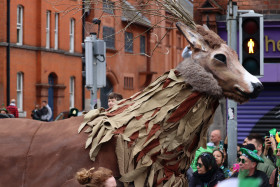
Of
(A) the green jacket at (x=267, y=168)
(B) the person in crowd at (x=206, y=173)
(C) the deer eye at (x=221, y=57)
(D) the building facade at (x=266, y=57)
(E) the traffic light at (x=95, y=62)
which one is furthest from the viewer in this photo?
(D) the building facade at (x=266, y=57)

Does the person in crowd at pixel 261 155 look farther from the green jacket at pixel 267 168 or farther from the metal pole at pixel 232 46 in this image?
the metal pole at pixel 232 46

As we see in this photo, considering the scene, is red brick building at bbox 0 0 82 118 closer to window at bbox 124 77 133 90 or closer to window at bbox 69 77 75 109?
window at bbox 69 77 75 109

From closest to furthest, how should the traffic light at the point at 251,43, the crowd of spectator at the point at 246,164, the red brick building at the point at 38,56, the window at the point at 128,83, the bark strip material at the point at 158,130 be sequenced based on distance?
the bark strip material at the point at 158,130 → the crowd of spectator at the point at 246,164 → the traffic light at the point at 251,43 → the red brick building at the point at 38,56 → the window at the point at 128,83

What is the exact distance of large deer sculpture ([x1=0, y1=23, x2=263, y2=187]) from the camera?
8.05 m

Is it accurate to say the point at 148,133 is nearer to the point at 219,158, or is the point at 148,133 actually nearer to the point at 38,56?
the point at 219,158

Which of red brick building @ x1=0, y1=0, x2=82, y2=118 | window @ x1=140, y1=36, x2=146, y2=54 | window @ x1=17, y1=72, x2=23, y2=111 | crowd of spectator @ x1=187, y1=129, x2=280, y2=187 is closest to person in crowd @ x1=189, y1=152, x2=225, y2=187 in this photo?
crowd of spectator @ x1=187, y1=129, x2=280, y2=187

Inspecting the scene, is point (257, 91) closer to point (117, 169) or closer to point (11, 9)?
point (117, 169)

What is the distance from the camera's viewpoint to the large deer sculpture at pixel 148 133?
8047mm

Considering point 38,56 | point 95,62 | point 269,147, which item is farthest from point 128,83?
point 269,147

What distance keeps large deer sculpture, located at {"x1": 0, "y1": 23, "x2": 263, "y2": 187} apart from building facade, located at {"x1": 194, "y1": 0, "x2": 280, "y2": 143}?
964cm

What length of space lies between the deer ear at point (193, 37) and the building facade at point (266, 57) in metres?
9.57

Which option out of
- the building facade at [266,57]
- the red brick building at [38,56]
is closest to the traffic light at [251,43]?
the building facade at [266,57]

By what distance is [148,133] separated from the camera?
806 centimetres

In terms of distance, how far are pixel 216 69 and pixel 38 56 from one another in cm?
3421
